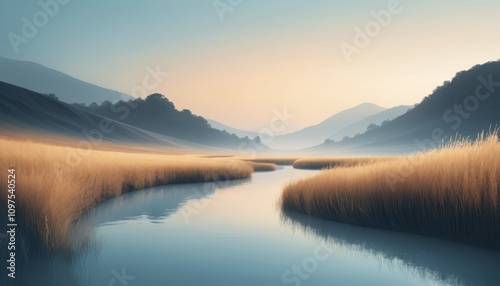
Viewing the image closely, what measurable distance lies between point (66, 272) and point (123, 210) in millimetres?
6571

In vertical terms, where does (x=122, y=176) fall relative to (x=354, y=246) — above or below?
above

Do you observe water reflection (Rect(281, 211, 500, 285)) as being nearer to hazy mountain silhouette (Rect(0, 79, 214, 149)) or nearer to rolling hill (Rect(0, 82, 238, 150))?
rolling hill (Rect(0, 82, 238, 150))

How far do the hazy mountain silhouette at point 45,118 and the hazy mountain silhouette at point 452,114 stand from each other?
10470 cm

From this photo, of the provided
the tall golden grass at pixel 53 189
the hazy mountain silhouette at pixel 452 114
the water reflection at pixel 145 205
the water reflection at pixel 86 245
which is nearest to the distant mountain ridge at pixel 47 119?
the tall golden grass at pixel 53 189

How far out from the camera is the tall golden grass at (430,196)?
288 inches

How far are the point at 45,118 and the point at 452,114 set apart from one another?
146 m

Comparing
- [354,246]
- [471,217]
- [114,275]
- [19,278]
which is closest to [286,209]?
[354,246]

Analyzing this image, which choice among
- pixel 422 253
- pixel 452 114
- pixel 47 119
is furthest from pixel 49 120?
pixel 452 114

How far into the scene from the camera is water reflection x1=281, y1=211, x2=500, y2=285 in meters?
5.95

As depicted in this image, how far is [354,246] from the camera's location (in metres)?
7.77

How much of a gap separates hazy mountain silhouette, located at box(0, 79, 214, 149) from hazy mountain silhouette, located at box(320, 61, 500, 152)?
10470cm

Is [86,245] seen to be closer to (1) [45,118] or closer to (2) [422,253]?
(2) [422,253]

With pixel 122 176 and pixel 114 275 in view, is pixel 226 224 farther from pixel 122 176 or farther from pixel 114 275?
pixel 122 176

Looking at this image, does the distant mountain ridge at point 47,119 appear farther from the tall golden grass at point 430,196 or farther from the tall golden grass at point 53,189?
the tall golden grass at point 430,196
